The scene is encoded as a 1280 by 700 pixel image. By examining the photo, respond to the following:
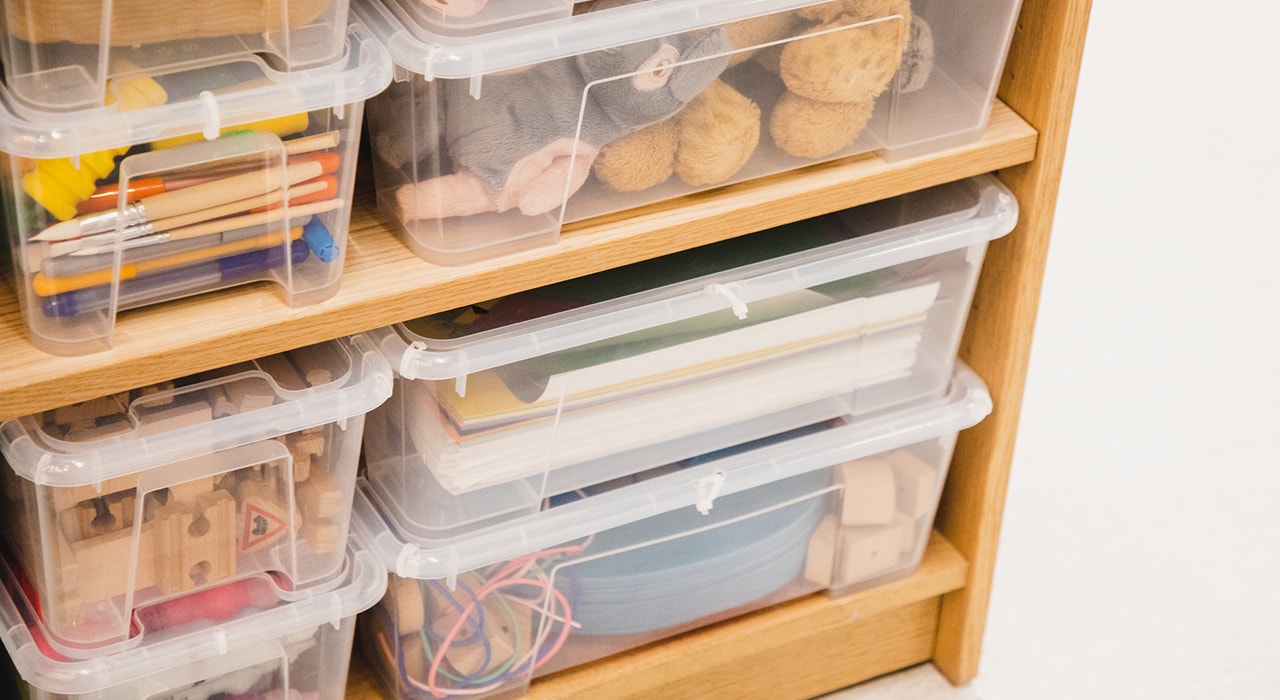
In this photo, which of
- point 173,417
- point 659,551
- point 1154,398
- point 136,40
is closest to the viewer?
point 136,40

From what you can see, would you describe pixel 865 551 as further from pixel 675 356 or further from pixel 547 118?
pixel 547 118

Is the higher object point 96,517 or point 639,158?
point 639,158

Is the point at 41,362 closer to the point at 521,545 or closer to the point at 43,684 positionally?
the point at 43,684

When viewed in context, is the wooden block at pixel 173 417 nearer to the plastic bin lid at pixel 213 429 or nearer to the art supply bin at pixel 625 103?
the plastic bin lid at pixel 213 429

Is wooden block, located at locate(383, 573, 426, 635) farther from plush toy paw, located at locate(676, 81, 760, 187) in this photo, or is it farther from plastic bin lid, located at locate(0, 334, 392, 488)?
plush toy paw, located at locate(676, 81, 760, 187)

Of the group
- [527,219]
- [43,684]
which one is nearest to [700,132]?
[527,219]

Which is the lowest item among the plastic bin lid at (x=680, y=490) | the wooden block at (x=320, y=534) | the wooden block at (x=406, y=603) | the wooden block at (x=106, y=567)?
the wooden block at (x=406, y=603)

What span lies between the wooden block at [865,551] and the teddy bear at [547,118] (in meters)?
0.40

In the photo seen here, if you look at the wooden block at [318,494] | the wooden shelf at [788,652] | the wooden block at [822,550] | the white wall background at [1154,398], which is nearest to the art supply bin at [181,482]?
the wooden block at [318,494]

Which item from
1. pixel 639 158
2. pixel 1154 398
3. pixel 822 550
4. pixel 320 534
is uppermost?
pixel 639 158

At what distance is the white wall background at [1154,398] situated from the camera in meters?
1.24

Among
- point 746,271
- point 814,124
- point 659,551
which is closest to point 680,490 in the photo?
point 659,551

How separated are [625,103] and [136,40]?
0.27 meters

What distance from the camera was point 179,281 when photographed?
79cm
